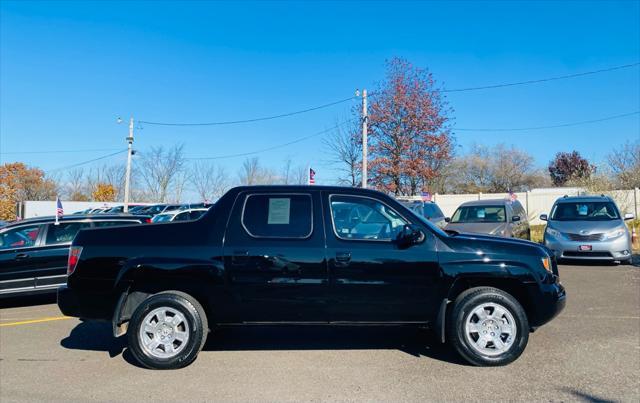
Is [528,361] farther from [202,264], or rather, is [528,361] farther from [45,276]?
[45,276]

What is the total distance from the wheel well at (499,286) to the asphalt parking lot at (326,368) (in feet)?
2.01

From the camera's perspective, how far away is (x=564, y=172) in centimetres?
5788

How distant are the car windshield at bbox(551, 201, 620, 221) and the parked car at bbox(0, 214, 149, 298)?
1163 cm

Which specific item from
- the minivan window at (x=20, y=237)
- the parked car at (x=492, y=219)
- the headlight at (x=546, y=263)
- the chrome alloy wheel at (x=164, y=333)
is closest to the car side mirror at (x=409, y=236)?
the headlight at (x=546, y=263)

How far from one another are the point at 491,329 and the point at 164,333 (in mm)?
3442

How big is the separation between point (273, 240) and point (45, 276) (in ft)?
17.5

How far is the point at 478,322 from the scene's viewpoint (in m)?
→ 4.56

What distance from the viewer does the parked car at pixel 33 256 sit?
293 inches

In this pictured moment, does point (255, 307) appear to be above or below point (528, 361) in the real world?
above

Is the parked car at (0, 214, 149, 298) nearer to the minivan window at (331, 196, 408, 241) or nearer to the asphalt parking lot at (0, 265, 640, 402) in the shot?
the asphalt parking lot at (0, 265, 640, 402)

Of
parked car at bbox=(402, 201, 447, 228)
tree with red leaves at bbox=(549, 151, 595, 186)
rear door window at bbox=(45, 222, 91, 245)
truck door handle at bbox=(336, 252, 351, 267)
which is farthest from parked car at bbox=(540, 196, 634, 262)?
tree with red leaves at bbox=(549, 151, 595, 186)

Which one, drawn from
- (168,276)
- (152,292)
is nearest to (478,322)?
(168,276)

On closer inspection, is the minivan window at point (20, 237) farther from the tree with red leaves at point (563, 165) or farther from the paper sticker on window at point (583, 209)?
the tree with red leaves at point (563, 165)

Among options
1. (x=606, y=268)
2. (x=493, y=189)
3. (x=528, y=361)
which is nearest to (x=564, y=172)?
(x=493, y=189)
